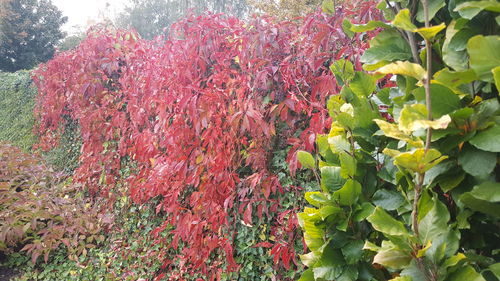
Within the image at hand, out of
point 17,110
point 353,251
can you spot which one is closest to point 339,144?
point 353,251

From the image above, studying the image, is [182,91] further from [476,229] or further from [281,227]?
[476,229]

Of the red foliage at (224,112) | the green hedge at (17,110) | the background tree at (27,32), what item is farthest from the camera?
the background tree at (27,32)

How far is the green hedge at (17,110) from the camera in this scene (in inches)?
282

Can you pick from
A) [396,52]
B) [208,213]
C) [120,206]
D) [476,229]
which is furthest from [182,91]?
[476,229]

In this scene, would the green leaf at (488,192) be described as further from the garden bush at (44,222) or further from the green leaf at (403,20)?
the garden bush at (44,222)

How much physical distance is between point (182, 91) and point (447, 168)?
2.28m

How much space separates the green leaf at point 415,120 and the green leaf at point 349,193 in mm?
312

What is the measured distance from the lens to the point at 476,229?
769 millimetres

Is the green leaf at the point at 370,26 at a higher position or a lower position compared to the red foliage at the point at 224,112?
higher

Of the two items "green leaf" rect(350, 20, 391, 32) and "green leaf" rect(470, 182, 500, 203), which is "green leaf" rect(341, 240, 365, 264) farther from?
"green leaf" rect(350, 20, 391, 32)

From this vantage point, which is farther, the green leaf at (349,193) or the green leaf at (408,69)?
the green leaf at (349,193)

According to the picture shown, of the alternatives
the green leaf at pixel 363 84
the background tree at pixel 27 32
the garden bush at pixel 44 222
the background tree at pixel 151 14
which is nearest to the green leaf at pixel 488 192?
the green leaf at pixel 363 84

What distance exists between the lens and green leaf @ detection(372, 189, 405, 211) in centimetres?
87

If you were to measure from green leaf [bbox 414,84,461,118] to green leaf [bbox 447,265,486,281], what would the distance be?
11.5 inches
